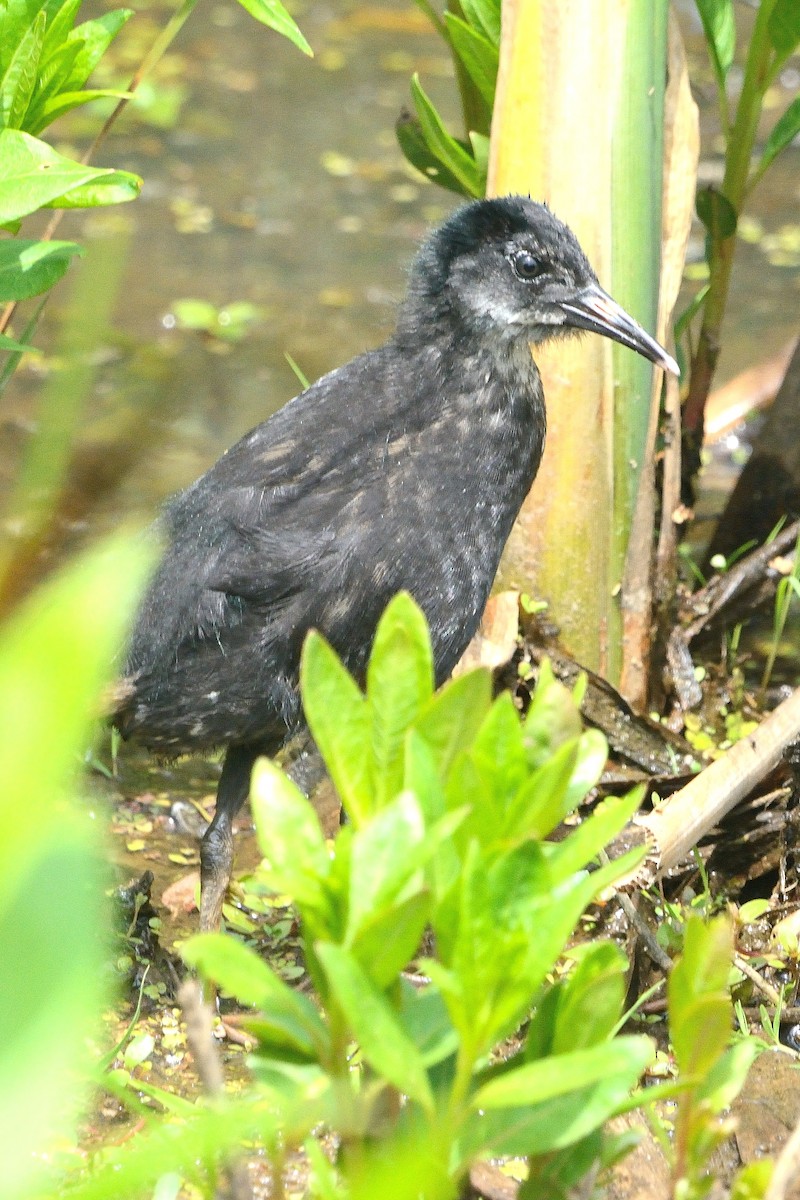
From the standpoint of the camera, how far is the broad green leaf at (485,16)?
367 cm

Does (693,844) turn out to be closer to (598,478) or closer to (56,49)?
(598,478)

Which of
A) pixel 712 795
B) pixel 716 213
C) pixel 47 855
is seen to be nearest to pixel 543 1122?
pixel 47 855

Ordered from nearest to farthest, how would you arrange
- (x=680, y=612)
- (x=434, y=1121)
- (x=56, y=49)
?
(x=434, y=1121), (x=56, y=49), (x=680, y=612)

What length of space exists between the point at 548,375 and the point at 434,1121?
2333 millimetres

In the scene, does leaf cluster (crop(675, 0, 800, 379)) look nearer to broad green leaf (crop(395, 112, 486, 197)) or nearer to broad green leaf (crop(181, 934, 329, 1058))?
broad green leaf (crop(395, 112, 486, 197))

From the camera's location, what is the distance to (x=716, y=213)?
3.80 m

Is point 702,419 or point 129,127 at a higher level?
point 702,419

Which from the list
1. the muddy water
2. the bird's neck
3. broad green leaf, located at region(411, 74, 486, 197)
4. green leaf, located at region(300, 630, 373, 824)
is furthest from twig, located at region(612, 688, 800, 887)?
the muddy water

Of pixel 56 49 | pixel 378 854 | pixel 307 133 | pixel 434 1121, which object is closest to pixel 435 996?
pixel 434 1121

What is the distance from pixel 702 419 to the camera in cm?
408

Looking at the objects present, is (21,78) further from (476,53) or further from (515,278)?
(476,53)

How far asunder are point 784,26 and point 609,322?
951 millimetres

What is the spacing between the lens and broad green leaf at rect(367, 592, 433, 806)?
1604 millimetres

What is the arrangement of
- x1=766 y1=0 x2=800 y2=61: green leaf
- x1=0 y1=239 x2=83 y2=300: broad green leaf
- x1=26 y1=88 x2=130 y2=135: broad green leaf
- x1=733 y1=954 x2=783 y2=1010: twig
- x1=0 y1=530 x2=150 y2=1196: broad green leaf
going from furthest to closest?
x1=766 y1=0 x2=800 y2=61: green leaf → x1=733 y1=954 x2=783 y2=1010: twig → x1=26 y1=88 x2=130 y2=135: broad green leaf → x1=0 y1=239 x2=83 y2=300: broad green leaf → x1=0 y1=530 x2=150 y2=1196: broad green leaf
